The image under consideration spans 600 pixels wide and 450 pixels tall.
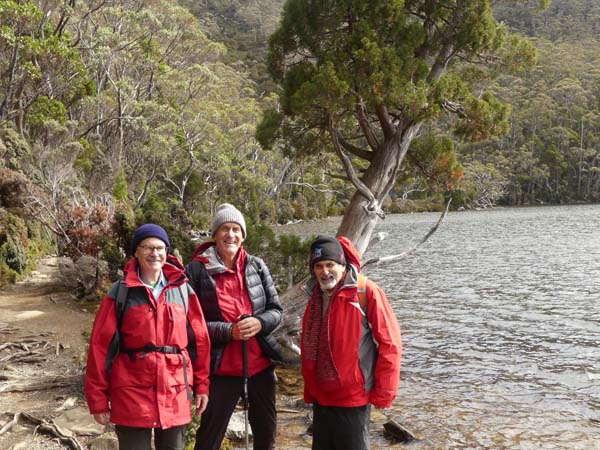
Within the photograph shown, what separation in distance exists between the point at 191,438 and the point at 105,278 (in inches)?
292

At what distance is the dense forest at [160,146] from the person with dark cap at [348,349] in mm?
6065

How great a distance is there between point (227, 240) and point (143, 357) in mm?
931

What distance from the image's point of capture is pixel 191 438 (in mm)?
4426

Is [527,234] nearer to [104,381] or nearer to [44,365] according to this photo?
[44,365]

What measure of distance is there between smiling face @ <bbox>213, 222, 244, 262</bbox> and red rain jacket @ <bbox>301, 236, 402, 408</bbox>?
0.79 metres

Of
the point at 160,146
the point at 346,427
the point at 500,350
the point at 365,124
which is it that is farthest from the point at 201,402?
the point at 160,146

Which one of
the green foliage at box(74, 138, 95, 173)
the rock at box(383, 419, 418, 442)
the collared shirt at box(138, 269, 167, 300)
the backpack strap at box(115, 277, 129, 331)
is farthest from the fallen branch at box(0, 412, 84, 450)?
the green foliage at box(74, 138, 95, 173)

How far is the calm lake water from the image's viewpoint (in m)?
6.06

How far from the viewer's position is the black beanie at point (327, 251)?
3.12 metres

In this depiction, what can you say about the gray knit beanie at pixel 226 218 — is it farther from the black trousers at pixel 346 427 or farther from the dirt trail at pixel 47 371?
the dirt trail at pixel 47 371

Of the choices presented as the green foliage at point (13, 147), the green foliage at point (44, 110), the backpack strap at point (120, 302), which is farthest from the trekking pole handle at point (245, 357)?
the green foliage at point (44, 110)

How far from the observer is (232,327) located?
339cm

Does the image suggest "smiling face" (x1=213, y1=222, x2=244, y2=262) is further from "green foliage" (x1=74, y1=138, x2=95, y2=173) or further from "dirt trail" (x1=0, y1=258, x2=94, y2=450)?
"green foliage" (x1=74, y1=138, x2=95, y2=173)

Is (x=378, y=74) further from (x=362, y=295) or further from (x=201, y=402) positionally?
(x=201, y=402)
